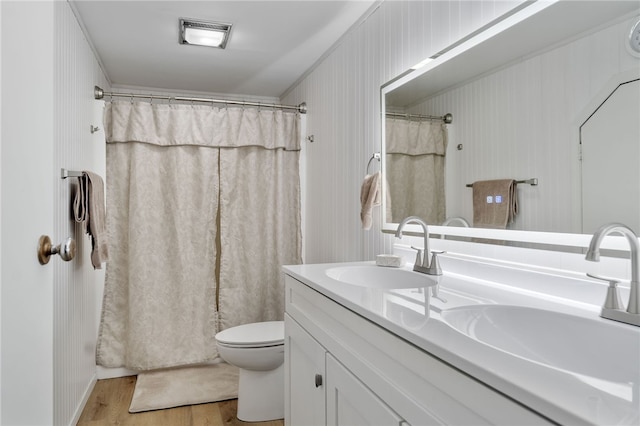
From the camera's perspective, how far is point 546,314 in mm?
967

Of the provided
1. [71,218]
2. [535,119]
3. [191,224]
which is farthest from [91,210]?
[535,119]

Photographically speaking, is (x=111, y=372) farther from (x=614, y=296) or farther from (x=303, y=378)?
(x=614, y=296)

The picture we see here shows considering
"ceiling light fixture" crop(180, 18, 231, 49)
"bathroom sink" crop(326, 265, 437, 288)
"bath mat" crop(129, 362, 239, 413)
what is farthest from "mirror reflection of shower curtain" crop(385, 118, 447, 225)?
"bath mat" crop(129, 362, 239, 413)

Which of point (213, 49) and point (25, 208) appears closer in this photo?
point (25, 208)

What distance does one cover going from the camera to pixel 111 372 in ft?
9.38

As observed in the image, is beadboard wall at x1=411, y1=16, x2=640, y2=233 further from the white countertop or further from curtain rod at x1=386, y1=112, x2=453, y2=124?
the white countertop

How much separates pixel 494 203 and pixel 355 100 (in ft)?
3.92

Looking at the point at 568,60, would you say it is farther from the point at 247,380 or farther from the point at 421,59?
the point at 247,380

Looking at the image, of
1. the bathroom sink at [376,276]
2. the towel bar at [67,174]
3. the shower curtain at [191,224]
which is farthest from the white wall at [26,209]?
the shower curtain at [191,224]

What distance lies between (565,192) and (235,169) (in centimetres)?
235

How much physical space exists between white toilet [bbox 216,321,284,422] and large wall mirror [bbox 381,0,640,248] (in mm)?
1109

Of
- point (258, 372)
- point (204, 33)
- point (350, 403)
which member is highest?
point (204, 33)

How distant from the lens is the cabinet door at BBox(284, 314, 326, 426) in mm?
1372

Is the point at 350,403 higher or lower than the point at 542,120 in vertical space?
lower
